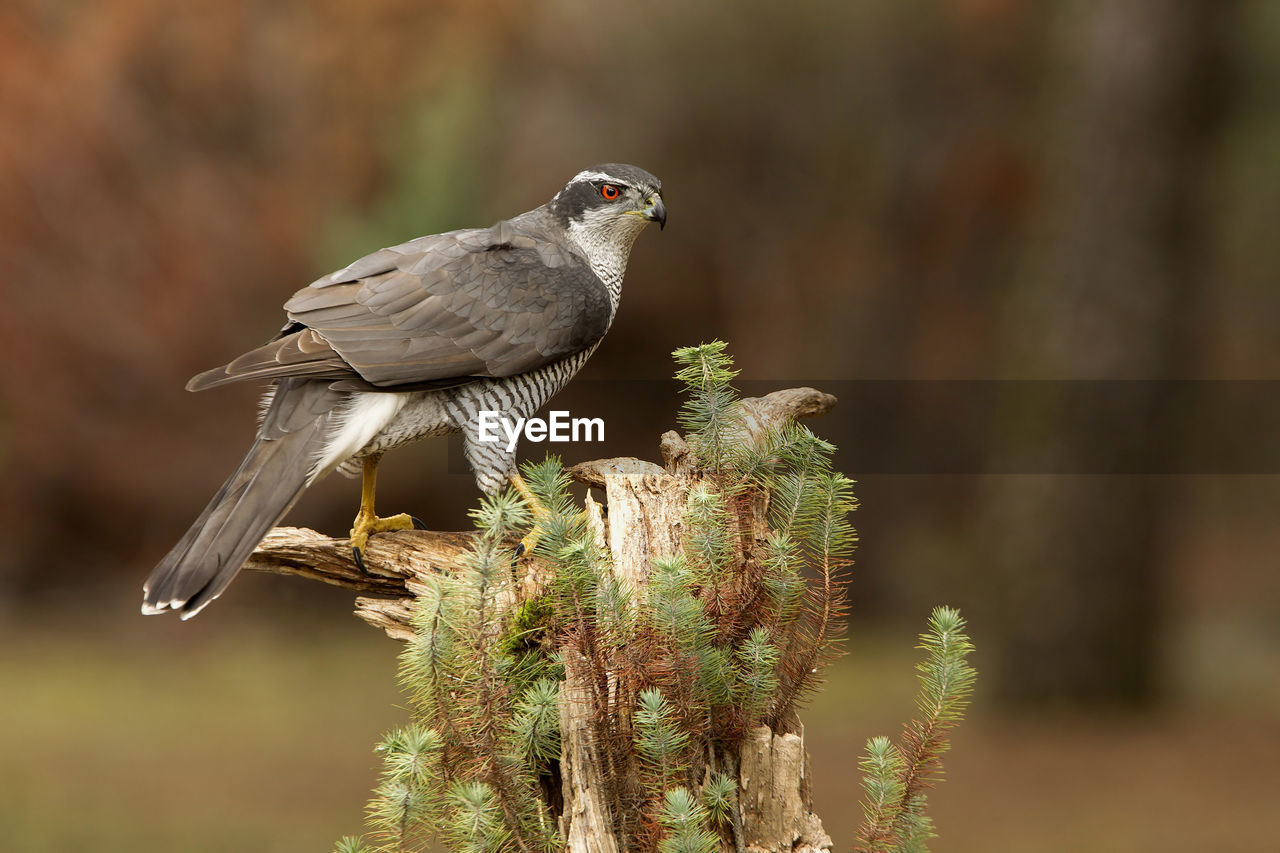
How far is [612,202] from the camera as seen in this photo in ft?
9.13

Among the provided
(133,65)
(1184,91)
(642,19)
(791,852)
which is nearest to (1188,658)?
(1184,91)

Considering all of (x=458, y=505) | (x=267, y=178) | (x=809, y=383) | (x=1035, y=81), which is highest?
(x=1035, y=81)

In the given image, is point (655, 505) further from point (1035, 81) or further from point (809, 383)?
point (1035, 81)

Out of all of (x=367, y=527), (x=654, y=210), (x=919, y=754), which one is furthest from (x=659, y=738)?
(x=654, y=210)

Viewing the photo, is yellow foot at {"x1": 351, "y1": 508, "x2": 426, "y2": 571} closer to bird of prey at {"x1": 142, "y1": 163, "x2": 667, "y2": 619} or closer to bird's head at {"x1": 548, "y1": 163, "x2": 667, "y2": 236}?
bird of prey at {"x1": 142, "y1": 163, "x2": 667, "y2": 619}

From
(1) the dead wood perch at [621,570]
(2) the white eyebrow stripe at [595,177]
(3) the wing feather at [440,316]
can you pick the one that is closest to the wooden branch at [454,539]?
(1) the dead wood perch at [621,570]

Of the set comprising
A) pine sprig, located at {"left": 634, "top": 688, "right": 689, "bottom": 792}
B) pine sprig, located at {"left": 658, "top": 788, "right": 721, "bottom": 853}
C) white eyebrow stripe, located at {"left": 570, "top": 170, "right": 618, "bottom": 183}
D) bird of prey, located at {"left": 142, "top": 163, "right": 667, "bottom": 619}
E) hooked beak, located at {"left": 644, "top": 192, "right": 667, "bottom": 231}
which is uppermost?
white eyebrow stripe, located at {"left": 570, "top": 170, "right": 618, "bottom": 183}

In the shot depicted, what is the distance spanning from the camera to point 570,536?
6.35 ft

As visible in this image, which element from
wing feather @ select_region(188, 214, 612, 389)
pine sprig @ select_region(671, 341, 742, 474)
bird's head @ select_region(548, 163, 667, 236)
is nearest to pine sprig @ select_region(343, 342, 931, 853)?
pine sprig @ select_region(671, 341, 742, 474)

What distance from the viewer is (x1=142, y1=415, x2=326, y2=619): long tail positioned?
6.96 ft

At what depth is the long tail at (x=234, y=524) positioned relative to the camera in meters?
2.12

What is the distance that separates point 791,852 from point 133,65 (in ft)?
21.3

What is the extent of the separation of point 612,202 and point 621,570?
3.34 feet

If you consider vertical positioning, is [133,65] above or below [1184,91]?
above
